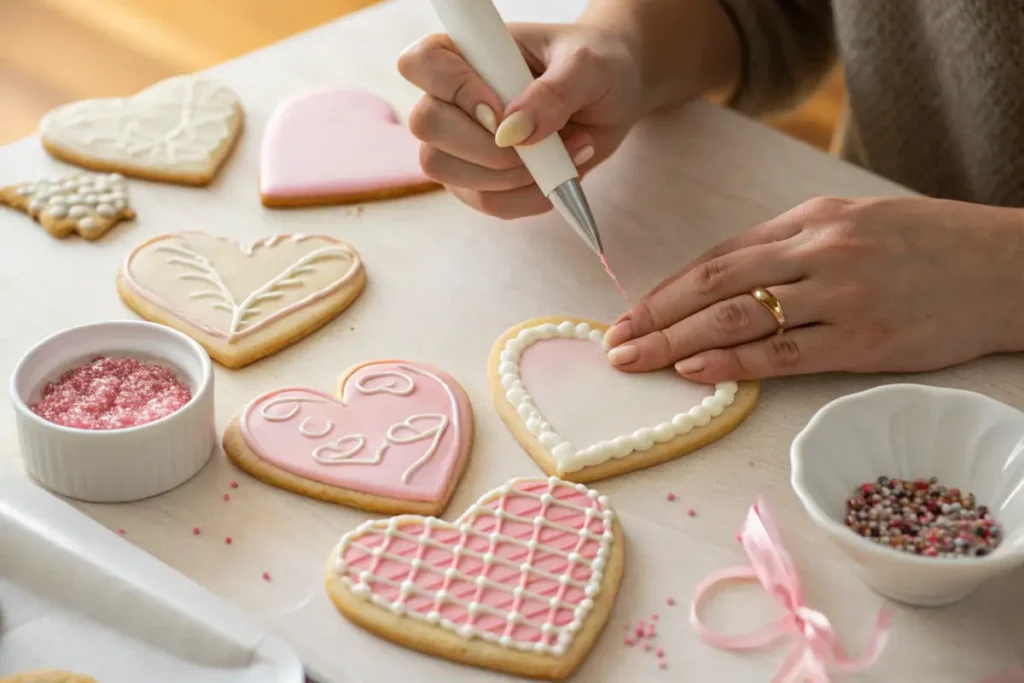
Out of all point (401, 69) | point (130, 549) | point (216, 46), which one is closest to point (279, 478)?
point (130, 549)

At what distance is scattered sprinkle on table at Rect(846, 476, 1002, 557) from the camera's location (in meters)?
0.82

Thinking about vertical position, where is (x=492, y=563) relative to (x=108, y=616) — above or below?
below

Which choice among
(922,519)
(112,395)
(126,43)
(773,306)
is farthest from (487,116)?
(126,43)

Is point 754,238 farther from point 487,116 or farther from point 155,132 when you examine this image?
point 155,132

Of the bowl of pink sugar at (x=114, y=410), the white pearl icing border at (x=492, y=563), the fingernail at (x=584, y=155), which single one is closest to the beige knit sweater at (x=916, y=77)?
the fingernail at (x=584, y=155)

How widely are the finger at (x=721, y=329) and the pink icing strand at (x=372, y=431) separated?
0.54ft

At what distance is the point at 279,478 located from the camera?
0.93 metres

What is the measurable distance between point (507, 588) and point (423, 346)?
11.6 inches

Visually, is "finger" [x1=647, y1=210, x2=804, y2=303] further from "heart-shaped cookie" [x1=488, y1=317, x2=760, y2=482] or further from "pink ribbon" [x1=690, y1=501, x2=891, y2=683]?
"pink ribbon" [x1=690, y1=501, x2=891, y2=683]

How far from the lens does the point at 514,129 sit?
3.45ft

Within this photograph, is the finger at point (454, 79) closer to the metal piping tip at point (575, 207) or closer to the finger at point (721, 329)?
the metal piping tip at point (575, 207)

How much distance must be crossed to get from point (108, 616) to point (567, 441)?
1.24 feet

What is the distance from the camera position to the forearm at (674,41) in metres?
1.33

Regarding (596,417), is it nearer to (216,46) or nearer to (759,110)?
(759,110)
